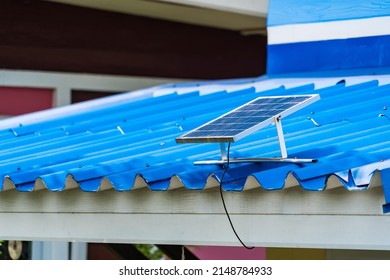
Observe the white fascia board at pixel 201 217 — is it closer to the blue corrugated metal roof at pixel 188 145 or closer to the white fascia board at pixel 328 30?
the blue corrugated metal roof at pixel 188 145

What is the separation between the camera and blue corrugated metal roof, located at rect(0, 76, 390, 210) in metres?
5.14

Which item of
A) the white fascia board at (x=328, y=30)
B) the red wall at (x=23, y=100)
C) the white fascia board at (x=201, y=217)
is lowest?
the white fascia board at (x=201, y=217)

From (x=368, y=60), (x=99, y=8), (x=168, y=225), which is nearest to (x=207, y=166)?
(x=168, y=225)

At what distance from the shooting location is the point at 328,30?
7.98 m

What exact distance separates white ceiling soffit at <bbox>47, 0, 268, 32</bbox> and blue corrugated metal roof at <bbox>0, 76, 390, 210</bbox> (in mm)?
2208

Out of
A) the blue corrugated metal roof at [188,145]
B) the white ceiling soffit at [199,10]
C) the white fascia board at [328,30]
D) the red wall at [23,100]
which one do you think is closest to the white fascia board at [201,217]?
the blue corrugated metal roof at [188,145]

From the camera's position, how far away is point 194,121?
22.2ft

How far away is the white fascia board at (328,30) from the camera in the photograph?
302 inches

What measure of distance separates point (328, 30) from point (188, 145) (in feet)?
7.43

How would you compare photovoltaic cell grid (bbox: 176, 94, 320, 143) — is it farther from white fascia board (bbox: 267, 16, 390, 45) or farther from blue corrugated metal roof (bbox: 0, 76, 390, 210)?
white fascia board (bbox: 267, 16, 390, 45)

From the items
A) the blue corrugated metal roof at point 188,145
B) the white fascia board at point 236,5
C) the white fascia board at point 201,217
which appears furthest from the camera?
the white fascia board at point 236,5

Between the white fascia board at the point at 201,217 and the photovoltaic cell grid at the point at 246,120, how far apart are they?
11.7 inches

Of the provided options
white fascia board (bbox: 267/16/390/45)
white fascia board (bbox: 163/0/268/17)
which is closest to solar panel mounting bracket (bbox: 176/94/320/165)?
white fascia board (bbox: 267/16/390/45)
